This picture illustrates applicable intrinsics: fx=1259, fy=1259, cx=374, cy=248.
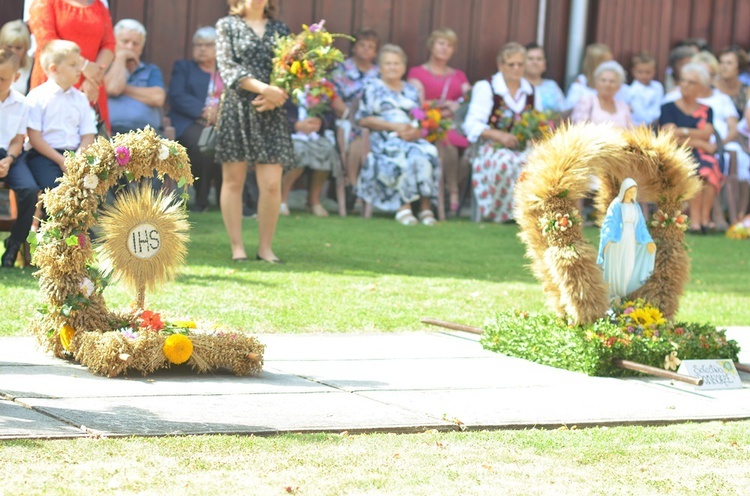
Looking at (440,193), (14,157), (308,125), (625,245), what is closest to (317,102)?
(308,125)

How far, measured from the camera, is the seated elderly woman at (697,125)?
46.9ft

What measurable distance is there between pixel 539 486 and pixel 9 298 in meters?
4.12

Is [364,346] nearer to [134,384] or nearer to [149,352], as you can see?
[149,352]

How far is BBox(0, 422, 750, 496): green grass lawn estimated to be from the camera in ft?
12.3

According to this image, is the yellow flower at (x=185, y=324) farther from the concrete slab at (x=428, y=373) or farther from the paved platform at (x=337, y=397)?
the concrete slab at (x=428, y=373)

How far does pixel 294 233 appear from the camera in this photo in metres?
11.5

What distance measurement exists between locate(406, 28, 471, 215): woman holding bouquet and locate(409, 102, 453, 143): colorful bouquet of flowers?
479mm

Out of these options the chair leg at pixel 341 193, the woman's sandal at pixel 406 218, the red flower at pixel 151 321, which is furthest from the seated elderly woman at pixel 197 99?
the red flower at pixel 151 321

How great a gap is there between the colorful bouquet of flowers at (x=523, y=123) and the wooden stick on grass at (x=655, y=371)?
8119mm

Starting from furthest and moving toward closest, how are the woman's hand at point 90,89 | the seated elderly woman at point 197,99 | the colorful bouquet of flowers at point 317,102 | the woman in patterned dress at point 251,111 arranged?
the colorful bouquet of flowers at point 317,102, the seated elderly woman at point 197,99, the woman's hand at point 90,89, the woman in patterned dress at point 251,111

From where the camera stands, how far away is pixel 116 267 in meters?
5.66

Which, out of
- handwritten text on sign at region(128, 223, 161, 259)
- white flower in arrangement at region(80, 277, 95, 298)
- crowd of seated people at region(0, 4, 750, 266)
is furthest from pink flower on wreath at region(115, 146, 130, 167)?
crowd of seated people at region(0, 4, 750, 266)

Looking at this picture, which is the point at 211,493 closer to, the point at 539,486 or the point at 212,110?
the point at 539,486

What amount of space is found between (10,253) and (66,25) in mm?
2105
